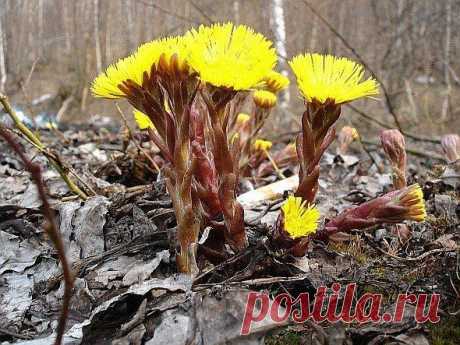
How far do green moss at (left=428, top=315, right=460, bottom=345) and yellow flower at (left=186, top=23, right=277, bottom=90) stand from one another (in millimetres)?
940

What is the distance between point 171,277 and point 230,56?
73 cm

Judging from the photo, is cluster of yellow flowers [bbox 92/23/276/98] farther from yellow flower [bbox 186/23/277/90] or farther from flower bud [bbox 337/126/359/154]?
flower bud [bbox 337/126/359/154]

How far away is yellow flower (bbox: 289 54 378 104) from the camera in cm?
139

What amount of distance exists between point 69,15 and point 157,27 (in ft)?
17.6

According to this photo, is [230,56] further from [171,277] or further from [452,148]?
[452,148]

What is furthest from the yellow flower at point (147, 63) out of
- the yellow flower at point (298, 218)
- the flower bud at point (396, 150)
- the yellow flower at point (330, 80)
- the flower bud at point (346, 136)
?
the flower bud at point (346, 136)

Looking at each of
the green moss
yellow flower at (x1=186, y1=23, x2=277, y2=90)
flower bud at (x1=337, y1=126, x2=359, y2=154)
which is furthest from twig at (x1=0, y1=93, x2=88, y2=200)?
flower bud at (x1=337, y1=126, x2=359, y2=154)

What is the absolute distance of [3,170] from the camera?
3.11 metres

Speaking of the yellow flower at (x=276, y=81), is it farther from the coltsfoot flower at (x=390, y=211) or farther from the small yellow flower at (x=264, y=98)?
the coltsfoot flower at (x=390, y=211)

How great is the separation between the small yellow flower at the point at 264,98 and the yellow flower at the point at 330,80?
809 mm

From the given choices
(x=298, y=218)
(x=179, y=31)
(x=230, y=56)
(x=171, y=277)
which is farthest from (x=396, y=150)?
(x=179, y=31)

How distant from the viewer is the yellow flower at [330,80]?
1390 millimetres

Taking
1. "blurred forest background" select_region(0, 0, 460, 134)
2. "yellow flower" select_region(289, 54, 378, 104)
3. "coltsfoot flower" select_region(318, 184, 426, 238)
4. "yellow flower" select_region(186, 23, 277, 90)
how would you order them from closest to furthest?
"yellow flower" select_region(186, 23, 277, 90), "yellow flower" select_region(289, 54, 378, 104), "coltsfoot flower" select_region(318, 184, 426, 238), "blurred forest background" select_region(0, 0, 460, 134)

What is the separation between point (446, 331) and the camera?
1.39 metres
